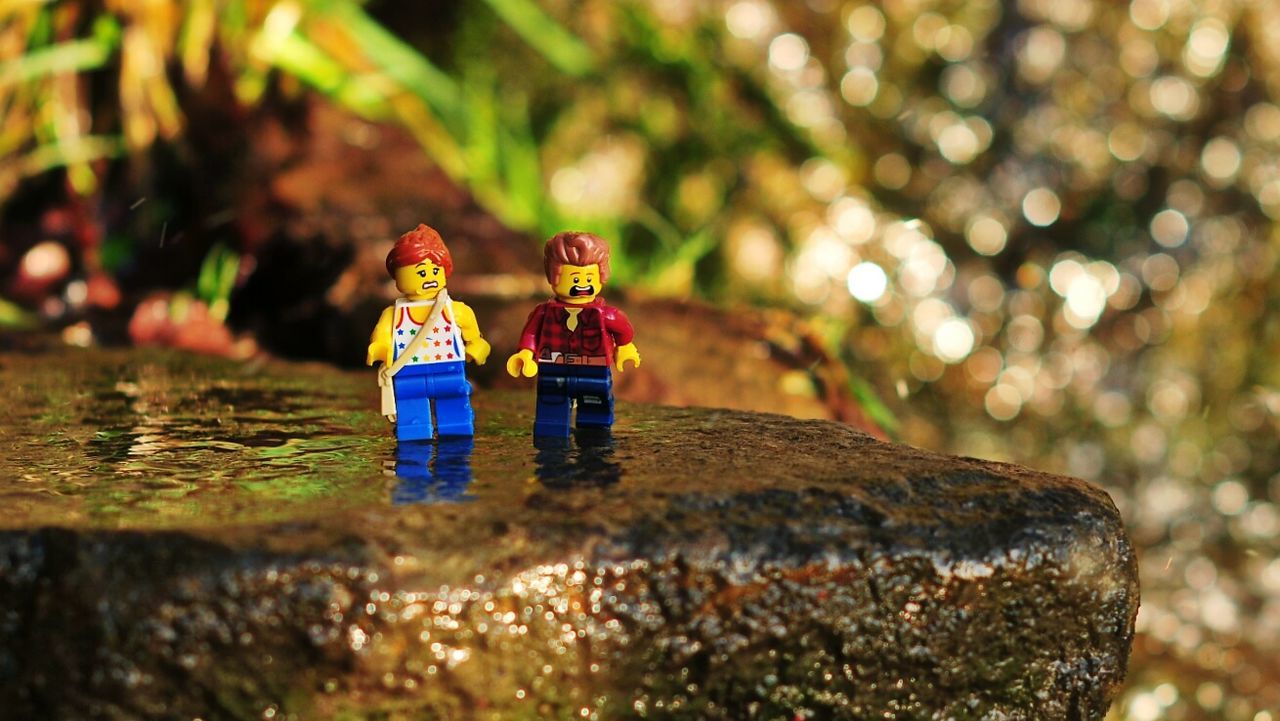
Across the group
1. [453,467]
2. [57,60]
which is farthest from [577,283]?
[57,60]

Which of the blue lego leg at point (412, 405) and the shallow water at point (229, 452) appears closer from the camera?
the shallow water at point (229, 452)

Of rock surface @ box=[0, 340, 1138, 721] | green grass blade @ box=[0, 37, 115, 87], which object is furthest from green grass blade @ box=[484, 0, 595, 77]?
rock surface @ box=[0, 340, 1138, 721]

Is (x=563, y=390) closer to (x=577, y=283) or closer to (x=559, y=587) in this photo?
(x=577, y=283)

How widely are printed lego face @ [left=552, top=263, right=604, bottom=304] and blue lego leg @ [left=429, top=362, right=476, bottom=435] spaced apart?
208 mm

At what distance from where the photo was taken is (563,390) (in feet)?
Result: 6.41

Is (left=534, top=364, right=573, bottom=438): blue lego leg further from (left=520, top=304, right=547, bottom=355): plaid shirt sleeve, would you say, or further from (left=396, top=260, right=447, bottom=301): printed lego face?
(left=396, top=260, right=447, bottom=301): printed lego face

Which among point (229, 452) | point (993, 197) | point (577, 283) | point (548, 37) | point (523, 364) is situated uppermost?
point (548, 37)

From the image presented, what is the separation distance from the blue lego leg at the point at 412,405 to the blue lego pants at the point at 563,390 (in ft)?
0.62

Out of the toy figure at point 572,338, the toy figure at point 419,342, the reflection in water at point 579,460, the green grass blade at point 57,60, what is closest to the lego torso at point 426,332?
the toy figure at point 419,342

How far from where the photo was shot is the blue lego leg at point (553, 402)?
195 cm

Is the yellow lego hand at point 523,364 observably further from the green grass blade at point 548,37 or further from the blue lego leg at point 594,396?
the green grass blade at point 548,37

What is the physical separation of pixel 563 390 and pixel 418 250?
1.09ft

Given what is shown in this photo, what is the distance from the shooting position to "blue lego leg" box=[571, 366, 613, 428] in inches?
76.7

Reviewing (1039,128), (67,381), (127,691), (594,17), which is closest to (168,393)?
(67,381)
